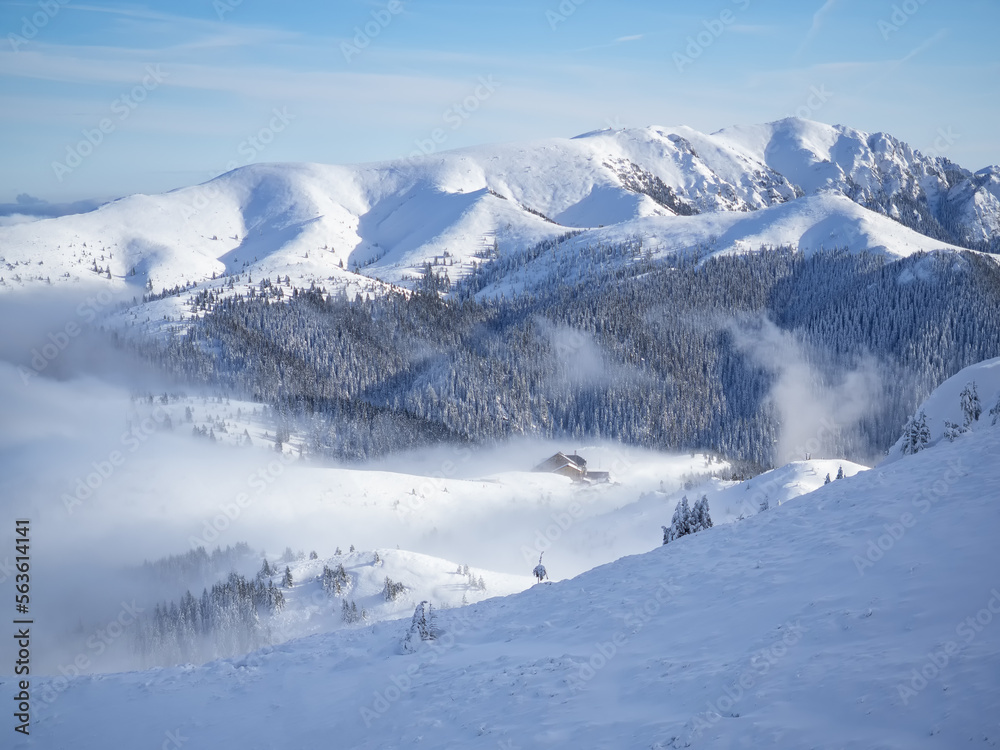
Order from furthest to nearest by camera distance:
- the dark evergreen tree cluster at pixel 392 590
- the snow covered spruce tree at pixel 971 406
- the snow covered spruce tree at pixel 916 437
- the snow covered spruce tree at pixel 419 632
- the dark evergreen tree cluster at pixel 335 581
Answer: the dark evergreen tree cluster at pixel 335 581 < the dark evergreen tree cluster at pixel 392 590 < the snow covered spruce tree at pixel 916 437 < the snow covered spruce tree at pixel 971 406 < the snow covered spruce tree at pixel 419 632

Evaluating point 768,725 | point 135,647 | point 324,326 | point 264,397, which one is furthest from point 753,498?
point 324,326

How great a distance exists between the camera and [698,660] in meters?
19.5

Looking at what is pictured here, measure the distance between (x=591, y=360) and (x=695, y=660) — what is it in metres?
158

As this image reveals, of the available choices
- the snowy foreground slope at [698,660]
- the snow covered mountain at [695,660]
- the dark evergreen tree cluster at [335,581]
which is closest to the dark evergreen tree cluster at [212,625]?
the dark evergreen tree cluster at [335,581]

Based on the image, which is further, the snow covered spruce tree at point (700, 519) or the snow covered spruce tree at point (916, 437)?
the snow covered spruce tree at point (916, 437)

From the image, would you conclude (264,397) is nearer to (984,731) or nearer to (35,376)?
(35,376)

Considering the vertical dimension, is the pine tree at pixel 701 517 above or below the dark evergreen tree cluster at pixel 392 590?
above

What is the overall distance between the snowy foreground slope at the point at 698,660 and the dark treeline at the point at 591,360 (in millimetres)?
105731

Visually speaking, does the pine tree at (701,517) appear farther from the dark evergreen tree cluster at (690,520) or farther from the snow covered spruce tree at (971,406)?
the snow covered spruce tree at (971,406)

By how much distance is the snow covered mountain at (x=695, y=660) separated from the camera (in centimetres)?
1561

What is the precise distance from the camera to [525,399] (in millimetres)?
161875

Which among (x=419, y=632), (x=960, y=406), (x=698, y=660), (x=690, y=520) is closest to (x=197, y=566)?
(x=690, y=520)

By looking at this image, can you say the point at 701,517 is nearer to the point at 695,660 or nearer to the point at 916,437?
the point at 916,437

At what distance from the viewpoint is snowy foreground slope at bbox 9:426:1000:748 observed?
1557 cm
